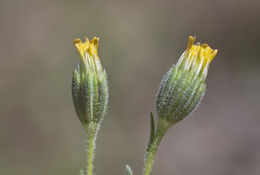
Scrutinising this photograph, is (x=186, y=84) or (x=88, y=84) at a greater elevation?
(x=88, y=84)

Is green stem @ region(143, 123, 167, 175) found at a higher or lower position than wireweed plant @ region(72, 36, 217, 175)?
lower

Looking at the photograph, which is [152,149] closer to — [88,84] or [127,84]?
[88,84]

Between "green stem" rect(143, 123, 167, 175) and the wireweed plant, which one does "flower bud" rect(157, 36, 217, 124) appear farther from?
"green stem" rect(143, 123, 167, 175)

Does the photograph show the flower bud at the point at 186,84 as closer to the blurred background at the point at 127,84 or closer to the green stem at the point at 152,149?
the green stem at the point at 152,149

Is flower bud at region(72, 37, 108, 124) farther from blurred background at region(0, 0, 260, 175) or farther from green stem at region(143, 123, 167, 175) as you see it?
blurred background at region(0, 0, 260, 175)

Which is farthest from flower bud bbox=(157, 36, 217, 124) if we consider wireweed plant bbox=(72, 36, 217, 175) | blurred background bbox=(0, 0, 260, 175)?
blurred background bbox=(0, 0, 260, 175)

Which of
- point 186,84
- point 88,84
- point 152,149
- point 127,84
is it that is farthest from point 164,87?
point 127,84

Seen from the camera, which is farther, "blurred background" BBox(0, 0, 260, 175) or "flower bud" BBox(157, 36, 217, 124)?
"blurred background" BBox(0, 0, 260, 175)

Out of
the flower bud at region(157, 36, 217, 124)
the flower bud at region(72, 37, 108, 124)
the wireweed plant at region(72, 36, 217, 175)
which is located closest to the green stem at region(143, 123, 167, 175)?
the wireweed plant at region(72, 36, 217, 175)

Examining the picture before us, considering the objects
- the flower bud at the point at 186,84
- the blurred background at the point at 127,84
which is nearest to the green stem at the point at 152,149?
the flower bud at the point at 186,84
